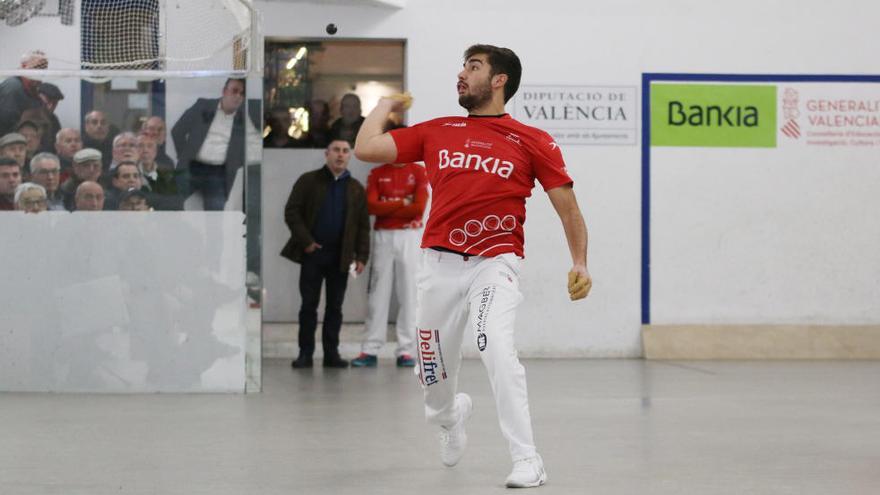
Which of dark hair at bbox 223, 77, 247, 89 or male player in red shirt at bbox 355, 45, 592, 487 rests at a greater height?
dark hair at bbox 223, 77, 247, 89

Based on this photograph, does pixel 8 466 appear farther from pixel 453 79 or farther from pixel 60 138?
pixel 453 79

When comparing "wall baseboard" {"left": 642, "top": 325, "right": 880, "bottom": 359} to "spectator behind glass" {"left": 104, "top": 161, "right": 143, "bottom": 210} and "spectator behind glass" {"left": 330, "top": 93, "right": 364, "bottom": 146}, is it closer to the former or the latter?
"spectator behind glass" {"left": 330, "top": 93, "right": 364, "bottom": 146}

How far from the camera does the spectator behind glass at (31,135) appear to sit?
9266 millimetres

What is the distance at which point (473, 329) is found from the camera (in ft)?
18.8

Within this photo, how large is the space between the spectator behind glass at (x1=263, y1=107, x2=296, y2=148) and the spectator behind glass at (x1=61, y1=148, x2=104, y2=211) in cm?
357

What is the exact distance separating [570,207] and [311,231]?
5.90 meters

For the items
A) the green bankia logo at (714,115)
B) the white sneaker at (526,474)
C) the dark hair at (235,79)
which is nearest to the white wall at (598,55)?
the green bankia logo at (714,115)

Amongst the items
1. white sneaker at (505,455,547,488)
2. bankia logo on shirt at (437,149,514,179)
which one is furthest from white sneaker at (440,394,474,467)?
bankia logo on shirt at (437,149,514,179)

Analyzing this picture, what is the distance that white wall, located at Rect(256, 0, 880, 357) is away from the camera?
1233 centimetres

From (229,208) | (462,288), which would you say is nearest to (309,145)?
(229,208)

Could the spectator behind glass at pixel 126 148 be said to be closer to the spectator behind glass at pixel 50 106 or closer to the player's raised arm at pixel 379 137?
the spectator behind glass at pixel 50 106

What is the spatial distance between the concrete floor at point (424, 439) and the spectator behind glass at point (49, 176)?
1.28m

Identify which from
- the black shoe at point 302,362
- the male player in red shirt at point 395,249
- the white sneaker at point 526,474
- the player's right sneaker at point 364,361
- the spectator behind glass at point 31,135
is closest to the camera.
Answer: the white sneaker at point 526,474

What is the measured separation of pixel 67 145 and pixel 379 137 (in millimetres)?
3964
